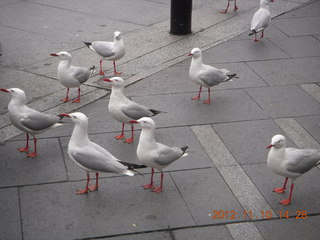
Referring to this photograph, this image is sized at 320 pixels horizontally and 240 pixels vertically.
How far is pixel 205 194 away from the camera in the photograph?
640 centimetres

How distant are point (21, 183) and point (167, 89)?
3.70 meters

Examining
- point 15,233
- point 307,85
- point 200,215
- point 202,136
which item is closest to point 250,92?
point 307,85

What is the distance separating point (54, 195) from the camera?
629cm

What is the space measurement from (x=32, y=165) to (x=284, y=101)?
4.53m

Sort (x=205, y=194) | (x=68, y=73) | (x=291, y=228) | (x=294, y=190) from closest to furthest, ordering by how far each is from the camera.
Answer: (x=291, y=228) → (x=205, y=194) → (x=294, y=190) → (x=68, y=73)

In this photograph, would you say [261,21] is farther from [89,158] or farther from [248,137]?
[89,158]

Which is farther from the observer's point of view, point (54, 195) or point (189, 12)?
point (189, 12)

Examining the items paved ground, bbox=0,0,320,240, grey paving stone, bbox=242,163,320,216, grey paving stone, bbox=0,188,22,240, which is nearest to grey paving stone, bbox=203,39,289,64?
paved ground, bbox=0,0,320,240

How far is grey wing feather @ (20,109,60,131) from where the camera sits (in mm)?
6902

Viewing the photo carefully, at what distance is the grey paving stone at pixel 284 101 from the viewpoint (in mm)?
8594

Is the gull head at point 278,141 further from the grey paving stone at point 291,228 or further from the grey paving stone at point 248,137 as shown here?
the grey paving stone at point 248,137

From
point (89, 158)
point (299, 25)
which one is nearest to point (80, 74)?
point (89, 158)

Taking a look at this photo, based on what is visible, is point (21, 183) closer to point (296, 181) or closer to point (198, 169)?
point (198, 169)
